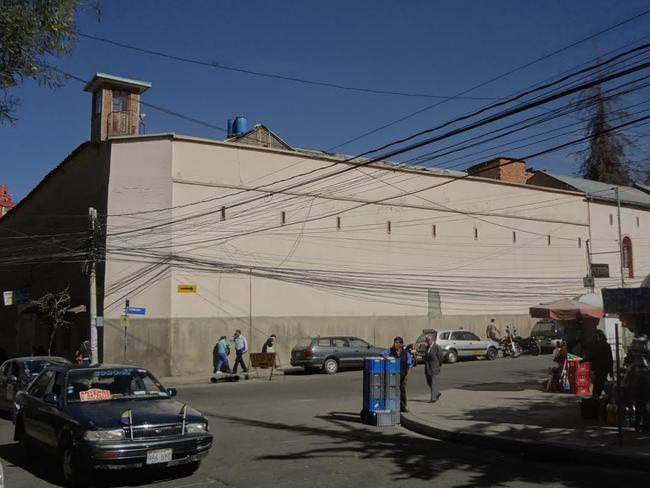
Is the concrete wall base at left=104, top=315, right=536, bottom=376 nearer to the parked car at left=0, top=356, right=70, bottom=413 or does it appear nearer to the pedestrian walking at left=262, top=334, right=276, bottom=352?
the pedestrian walking at left=262, top=334, right=276, bottom=352

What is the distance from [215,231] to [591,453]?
2122 cm

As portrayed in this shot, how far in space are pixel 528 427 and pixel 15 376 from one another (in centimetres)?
1106

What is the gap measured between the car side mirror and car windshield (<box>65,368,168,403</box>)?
0.18m

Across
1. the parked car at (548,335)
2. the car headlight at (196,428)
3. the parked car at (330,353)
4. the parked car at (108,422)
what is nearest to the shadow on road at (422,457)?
the car headlight at (196,428)

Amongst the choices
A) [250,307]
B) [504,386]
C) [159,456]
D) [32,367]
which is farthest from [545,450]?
[250,307]

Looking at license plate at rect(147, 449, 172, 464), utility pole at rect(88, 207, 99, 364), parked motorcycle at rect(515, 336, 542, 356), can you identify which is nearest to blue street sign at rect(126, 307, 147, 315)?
utility pole at rect(88, 207, 99, 364)

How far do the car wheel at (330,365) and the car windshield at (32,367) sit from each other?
43.5 ft

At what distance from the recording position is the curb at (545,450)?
29.3 ft

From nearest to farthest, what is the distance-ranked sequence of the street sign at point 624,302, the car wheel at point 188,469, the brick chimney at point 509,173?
the car wheel at point 188,469 < the street sign at point 624,302 < the brick chimney at point 509,173

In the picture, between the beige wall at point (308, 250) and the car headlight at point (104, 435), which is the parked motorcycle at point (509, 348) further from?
the car headlight at point (104, 435)

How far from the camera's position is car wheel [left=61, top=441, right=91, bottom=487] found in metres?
7.88

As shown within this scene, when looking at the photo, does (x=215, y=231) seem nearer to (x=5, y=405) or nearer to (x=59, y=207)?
(x=59, y=207)

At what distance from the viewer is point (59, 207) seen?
34.4 metres

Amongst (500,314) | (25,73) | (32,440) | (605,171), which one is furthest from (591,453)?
(605,171)
